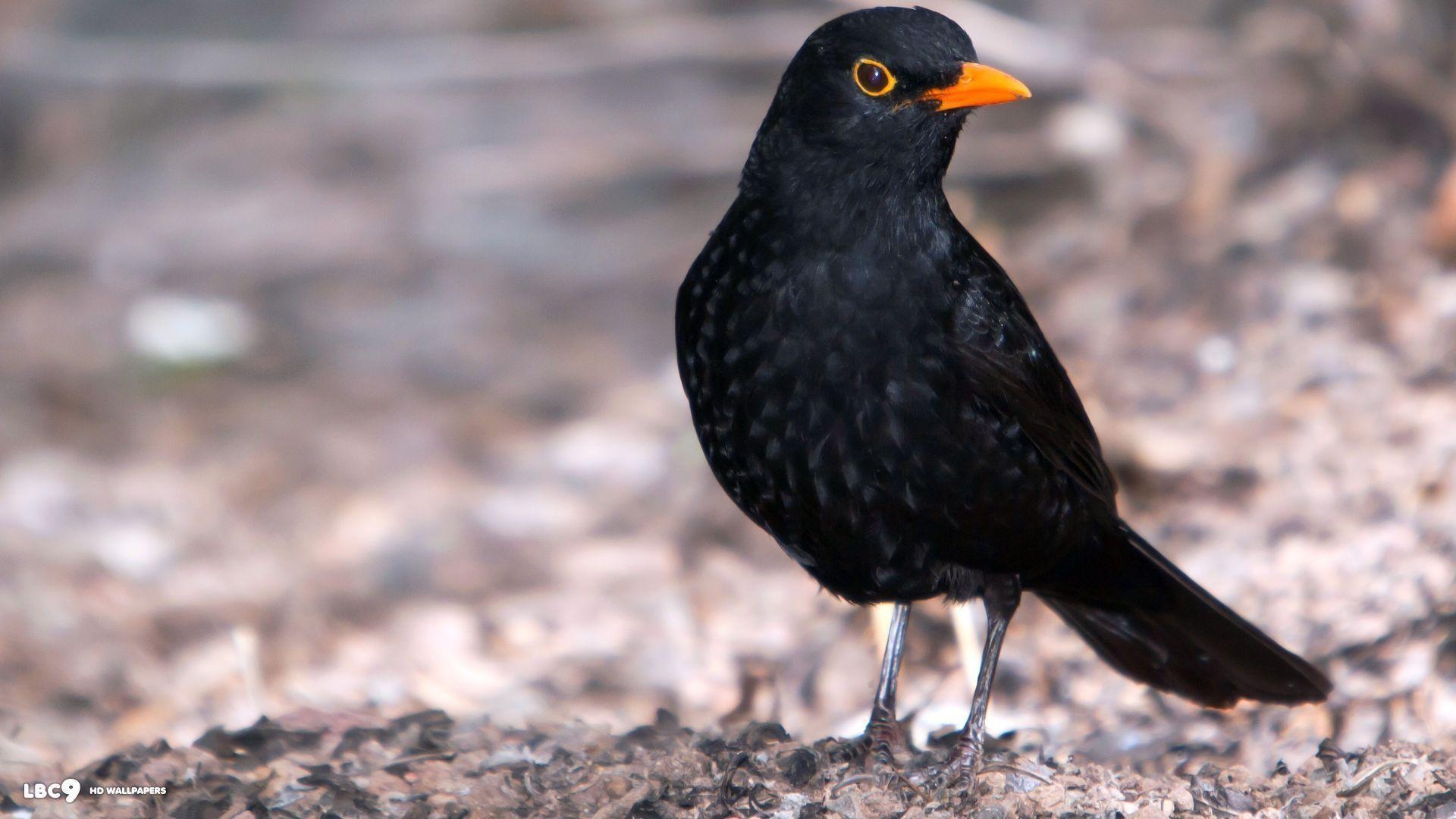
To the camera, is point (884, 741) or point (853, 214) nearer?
point (853, 214)

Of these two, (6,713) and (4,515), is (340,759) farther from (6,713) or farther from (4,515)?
(4,515)

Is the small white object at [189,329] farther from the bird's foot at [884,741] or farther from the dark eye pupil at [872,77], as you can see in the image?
the dark eye pupil at [872,77]

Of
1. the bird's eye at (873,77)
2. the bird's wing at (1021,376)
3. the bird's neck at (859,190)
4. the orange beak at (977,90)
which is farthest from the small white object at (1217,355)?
the bird's eye at (873,77)

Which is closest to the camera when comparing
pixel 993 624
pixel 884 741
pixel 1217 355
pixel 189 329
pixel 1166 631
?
pixel 884 741

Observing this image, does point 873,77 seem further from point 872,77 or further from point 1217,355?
point 1217,355

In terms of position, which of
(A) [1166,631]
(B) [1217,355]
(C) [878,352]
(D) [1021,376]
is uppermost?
(B) [1217,355]

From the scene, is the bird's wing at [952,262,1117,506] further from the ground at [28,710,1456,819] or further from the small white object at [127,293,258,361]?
the small white object at [127,293,258,361]

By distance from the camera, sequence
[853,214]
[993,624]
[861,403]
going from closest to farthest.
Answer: [861,403] < [853,214] < [993,624]

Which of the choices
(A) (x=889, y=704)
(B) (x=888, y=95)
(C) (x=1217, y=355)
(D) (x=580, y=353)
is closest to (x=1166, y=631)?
(A) (x=889, y=704)
